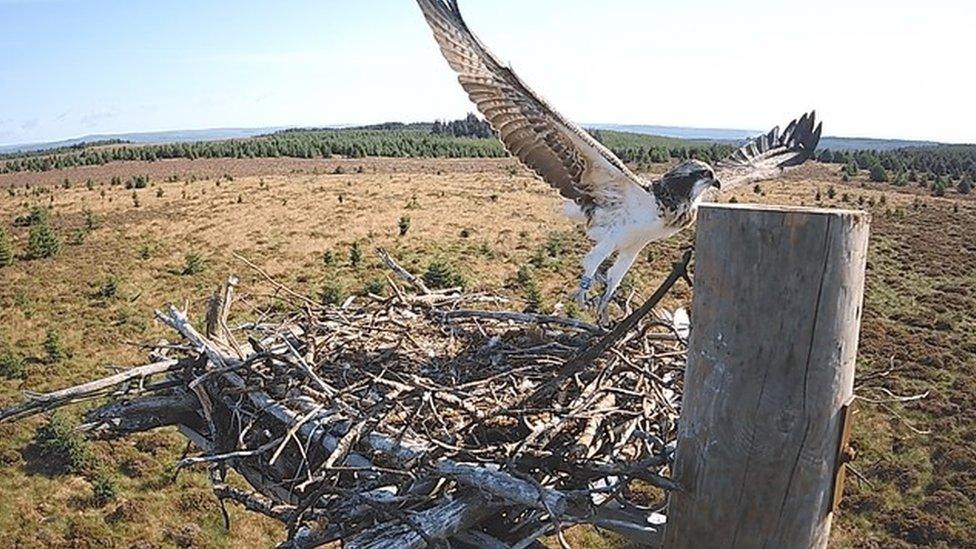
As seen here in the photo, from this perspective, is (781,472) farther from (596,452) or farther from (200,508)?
(200,508)

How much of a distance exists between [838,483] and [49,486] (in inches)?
415

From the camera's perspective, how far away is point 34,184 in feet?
126

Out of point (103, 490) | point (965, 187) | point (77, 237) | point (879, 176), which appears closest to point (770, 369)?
point (103, 490)

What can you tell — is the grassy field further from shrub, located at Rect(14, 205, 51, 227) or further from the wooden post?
the wooden post

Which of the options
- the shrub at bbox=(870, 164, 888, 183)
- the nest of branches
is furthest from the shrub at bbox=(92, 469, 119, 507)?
the shrub at bbox=(870, 164, 888, 183)

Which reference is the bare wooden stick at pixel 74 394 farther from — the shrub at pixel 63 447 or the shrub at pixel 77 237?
the shrub at pixel 77 237

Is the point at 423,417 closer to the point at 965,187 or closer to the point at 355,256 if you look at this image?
the point at 355,256

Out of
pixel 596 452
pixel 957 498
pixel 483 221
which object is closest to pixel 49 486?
pixel 596 452

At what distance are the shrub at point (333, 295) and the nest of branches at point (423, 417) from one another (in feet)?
30.0

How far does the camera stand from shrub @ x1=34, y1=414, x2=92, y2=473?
10.2 m

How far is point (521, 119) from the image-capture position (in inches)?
190

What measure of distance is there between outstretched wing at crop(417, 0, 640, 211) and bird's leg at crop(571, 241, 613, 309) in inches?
13.2

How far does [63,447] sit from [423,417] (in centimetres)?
888

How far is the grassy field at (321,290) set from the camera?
9328mm
